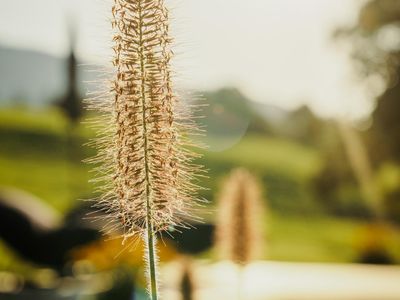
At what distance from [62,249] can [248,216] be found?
18.2 ft

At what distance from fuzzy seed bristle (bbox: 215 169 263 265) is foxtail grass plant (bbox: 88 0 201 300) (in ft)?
5.60

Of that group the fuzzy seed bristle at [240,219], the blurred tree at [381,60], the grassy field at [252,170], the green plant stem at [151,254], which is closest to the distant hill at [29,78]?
the grassy field at [252,170]

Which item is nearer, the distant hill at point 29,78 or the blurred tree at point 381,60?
the blurred tree at point 381,60

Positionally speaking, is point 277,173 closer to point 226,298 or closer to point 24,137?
point 24,137

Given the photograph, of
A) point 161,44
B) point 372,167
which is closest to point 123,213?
point 161,44

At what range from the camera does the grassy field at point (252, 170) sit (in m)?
26.2

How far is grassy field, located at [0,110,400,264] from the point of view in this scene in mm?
26203

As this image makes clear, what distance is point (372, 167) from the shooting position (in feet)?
61.3

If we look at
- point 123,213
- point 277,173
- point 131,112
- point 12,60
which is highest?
point 12,60

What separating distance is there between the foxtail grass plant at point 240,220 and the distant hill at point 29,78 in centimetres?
2224

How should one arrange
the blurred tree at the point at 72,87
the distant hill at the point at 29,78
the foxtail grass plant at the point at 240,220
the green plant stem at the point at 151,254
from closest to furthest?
1. the green plant stem at the point at 151,254
2. the foxtail grass plant at the point at 240,220
3. the blurred tree at the point at 72,87
4. the distant hill at the point at 29,78

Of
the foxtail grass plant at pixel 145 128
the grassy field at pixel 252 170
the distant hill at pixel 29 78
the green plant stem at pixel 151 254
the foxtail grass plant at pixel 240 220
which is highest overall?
the distant hill at pixel 29 78

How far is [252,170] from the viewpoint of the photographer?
29.0 meters

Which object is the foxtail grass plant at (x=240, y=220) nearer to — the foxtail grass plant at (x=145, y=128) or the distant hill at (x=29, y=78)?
the foxtail grass plant at (x=145, y=128)
